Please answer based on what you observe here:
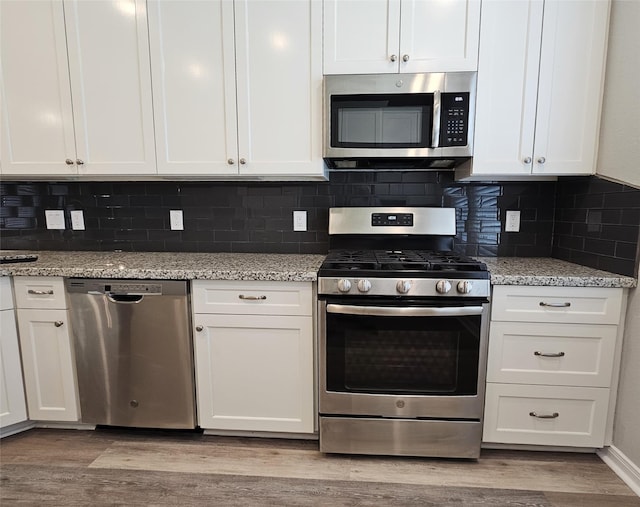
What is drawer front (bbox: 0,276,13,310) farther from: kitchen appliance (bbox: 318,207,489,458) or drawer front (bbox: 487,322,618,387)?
drawer front (bbox: 487,322,618,387)

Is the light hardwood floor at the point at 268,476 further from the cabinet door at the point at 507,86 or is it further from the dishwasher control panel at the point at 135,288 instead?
the cabinet door at the point at 507,86

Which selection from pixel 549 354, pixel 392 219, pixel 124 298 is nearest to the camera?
pixel 549 354

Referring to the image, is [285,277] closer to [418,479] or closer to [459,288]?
[459,288]

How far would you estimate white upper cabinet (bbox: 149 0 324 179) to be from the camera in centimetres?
175

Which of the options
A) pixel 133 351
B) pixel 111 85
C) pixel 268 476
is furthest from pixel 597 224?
pixel 111 85

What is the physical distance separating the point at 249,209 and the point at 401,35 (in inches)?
50.2

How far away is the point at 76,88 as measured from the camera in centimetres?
187

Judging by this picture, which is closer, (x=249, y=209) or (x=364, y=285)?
(x=364, y=285)

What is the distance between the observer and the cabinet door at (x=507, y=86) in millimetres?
1667

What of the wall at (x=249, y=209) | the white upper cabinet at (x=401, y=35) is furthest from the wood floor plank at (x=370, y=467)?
the white upper cabinet at (x=401, y=35)

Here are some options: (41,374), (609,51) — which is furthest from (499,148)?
(41,374)

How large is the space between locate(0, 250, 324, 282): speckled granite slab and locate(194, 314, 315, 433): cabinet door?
22 centimetres

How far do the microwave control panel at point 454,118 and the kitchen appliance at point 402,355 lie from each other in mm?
613

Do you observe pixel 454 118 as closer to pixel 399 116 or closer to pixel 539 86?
pixel 399 116
